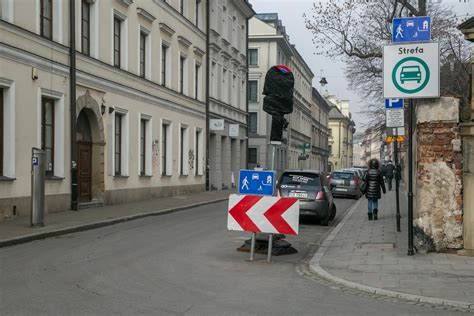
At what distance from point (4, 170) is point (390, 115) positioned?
1032cm

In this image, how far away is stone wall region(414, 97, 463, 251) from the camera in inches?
382

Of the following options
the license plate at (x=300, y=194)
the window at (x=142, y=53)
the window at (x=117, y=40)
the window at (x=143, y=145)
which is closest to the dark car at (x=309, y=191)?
the license plate at (x=300, y=194)

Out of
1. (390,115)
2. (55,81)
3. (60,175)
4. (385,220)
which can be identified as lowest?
(385,220)

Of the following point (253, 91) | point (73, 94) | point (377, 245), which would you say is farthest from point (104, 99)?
point (253, 91)

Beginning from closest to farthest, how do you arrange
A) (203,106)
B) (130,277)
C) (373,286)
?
(373,286)
(130,277)
(203,106)

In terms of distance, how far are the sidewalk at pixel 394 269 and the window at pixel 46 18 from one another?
427 inches

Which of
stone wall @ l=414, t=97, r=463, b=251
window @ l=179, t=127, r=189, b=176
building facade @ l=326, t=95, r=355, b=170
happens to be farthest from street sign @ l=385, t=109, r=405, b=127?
building facade @ l=326, t=95, r=355, b=170

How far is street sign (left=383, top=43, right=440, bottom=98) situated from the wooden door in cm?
1278

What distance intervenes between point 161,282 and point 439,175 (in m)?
5.27

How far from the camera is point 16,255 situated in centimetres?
988

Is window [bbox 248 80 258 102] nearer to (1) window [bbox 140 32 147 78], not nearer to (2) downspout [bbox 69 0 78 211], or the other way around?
(1) window [bbox 140 32 147 78]

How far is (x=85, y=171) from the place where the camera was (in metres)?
20.1

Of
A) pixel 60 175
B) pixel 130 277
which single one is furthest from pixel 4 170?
pixel 130 277

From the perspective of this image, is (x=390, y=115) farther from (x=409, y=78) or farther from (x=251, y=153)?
(x=251, y=153)
